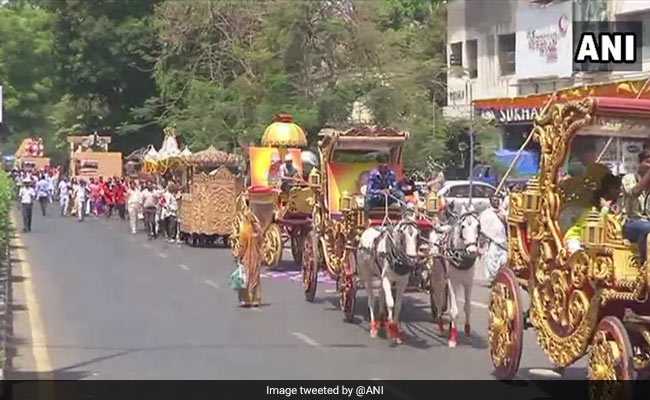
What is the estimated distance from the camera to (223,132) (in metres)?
37.5

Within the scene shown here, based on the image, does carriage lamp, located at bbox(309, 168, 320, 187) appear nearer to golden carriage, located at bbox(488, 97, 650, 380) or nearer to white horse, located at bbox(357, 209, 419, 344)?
white horse, located at bbox(357, 209, 419, 344)

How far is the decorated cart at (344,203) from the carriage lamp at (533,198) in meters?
4.28

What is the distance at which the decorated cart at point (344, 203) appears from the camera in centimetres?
1509

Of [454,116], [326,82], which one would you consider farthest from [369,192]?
[454,116]

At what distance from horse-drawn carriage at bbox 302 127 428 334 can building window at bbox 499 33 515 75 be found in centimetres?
2146

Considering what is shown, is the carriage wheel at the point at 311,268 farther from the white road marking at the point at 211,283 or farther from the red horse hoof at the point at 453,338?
the red horse hoof at the point at 453,338

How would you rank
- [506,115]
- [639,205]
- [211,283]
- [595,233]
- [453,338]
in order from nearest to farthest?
[595,233] < [639,205] < [453,338] < [211,283] < [506,115]

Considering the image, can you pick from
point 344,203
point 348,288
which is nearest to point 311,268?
point 344,203

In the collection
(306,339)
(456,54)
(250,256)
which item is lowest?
(306,339)

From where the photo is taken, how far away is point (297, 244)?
→ 76.6 feet

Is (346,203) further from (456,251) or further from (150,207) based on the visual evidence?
(150,207)

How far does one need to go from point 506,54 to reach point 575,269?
106ft

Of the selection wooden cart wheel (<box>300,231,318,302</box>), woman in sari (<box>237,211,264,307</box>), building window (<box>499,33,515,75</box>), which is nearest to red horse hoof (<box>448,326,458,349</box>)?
woman in sari (<box>237,211,264,307</box>)

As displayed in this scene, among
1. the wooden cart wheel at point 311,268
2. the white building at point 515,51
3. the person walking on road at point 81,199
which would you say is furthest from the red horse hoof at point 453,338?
the person walking on road at point 81,199
